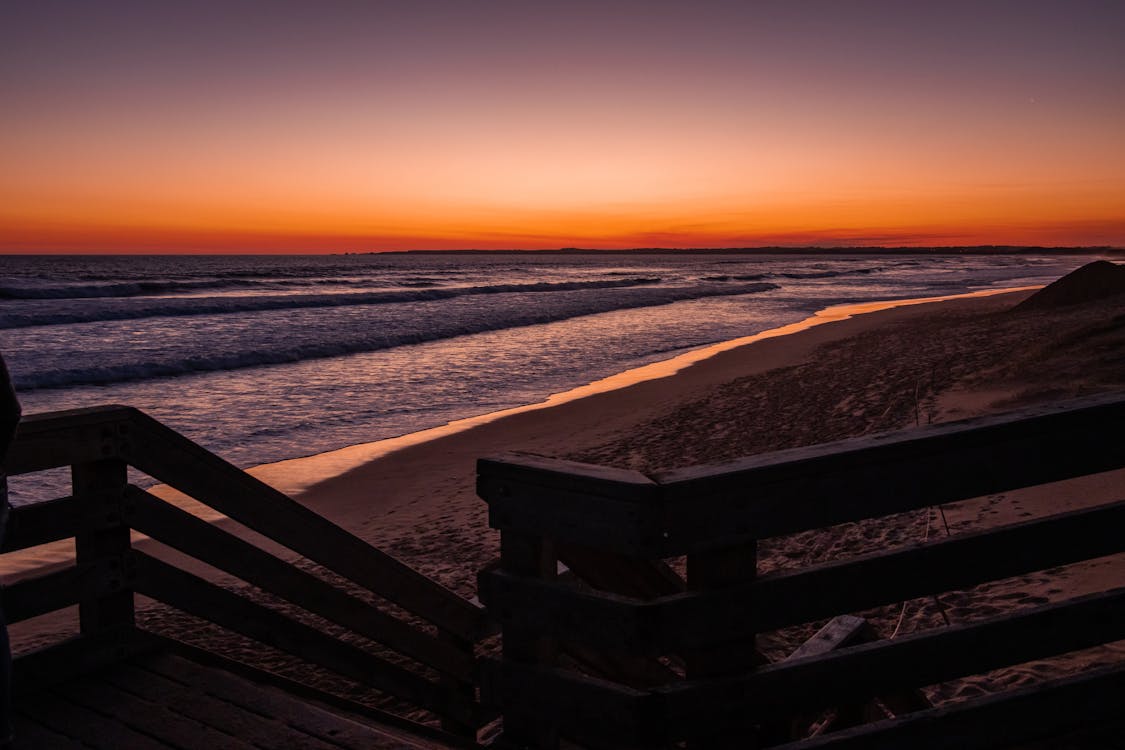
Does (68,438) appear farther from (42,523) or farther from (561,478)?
(561,478)

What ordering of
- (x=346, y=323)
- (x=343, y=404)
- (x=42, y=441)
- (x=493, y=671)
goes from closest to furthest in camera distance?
(x=493, y=671) → (x=42, y=441) → (x=343, y=404) → (x=346, y=323)

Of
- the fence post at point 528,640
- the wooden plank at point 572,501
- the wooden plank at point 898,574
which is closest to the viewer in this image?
the wooden plank at point 572,501

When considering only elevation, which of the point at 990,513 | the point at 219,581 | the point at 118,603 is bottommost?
the point at 219,581

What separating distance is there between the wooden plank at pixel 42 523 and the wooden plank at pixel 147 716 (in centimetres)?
62

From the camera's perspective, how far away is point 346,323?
30.8m

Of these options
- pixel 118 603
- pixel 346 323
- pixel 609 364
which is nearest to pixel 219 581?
pixel 118 603

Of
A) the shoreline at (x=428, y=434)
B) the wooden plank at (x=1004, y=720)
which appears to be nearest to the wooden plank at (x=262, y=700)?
the wooden plank at (x=1004, y=720)

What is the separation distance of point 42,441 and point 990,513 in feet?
21.5

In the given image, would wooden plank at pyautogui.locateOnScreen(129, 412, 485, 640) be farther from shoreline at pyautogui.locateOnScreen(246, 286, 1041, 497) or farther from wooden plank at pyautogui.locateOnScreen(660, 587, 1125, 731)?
shoreline at pyautogui.locateOnScreen(246, 286, 1041, 497)

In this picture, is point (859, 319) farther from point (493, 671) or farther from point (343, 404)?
point (493, 671)

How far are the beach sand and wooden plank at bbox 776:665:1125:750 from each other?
1835 millimetres

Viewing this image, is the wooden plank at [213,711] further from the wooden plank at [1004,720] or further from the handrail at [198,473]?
the wooden plank at [1004,720]

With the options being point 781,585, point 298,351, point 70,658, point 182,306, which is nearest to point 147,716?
point 70,658

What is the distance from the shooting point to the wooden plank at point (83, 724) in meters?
2.81
